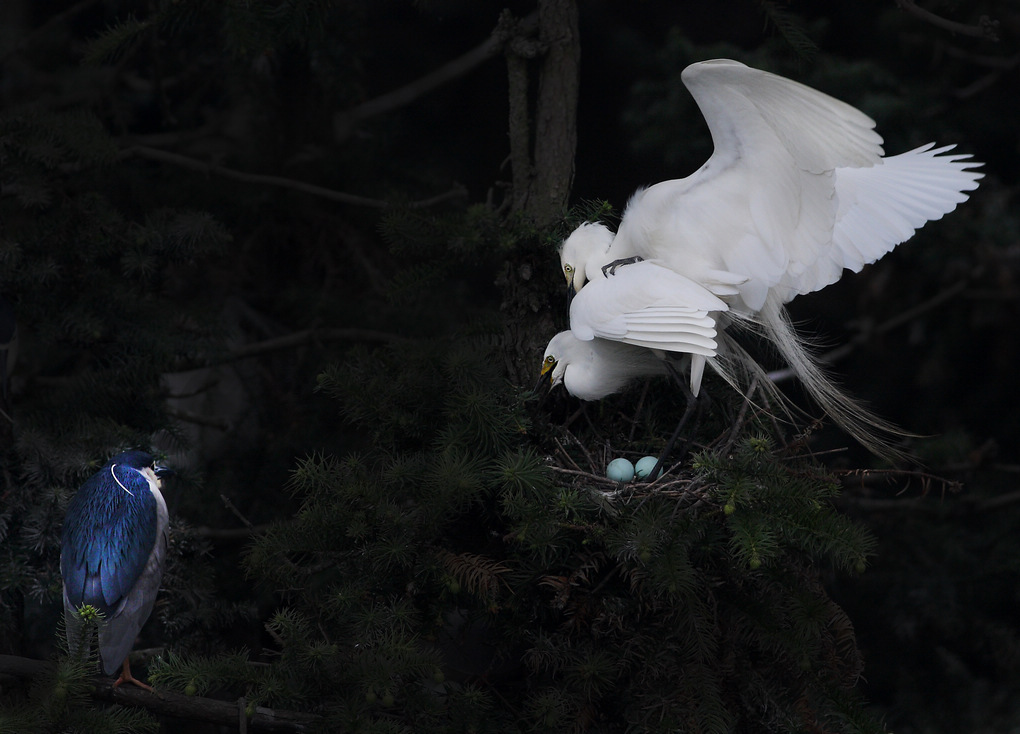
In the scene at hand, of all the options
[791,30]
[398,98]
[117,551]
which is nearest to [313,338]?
[398,98]

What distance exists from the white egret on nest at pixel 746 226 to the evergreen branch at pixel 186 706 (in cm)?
96

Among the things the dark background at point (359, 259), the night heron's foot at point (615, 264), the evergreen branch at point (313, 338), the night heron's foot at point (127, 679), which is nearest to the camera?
the night heron's foot at point (127, 679)

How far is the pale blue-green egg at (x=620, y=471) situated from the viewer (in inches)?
86.6

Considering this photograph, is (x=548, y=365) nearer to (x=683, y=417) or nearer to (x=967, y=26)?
(x=683, y=417)

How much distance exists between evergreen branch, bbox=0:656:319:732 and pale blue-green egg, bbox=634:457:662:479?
2.85ft

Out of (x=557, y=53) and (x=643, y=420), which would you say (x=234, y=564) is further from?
(x=557, y=53)

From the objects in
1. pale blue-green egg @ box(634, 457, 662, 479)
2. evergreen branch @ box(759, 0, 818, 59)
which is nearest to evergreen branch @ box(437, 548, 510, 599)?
pale blue-green egg @ box(634, 457, 662, 479)

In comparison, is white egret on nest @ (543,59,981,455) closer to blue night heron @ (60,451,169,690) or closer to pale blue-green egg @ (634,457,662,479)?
pale blue-green egg @ (634,457,662,479)

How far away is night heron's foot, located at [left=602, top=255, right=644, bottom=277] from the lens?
2.31 metres

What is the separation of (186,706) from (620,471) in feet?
3.20

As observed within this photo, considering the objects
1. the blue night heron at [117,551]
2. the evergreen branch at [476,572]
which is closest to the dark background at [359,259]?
the blue night heron at [117,551]

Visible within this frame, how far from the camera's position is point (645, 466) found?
7.44ft

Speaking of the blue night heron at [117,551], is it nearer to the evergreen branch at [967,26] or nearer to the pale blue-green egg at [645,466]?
the pale blue-green egg at [645,466]

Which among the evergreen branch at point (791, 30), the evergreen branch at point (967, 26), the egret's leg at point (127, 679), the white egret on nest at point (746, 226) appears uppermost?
the evergreen branch at point (967, 26)
